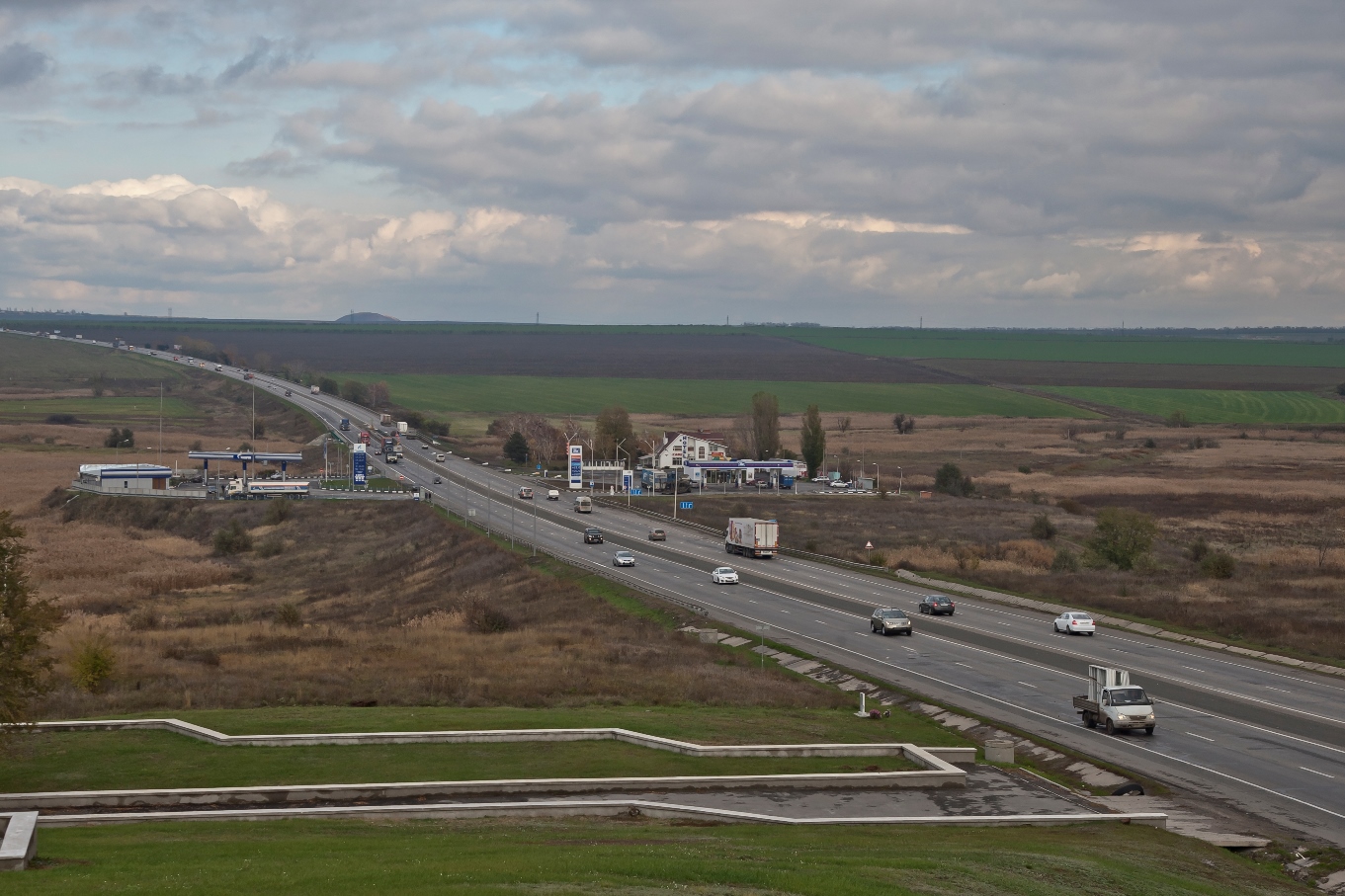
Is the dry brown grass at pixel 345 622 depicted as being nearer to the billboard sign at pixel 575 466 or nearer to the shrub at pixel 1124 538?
the billboard sign at pixel 575 466

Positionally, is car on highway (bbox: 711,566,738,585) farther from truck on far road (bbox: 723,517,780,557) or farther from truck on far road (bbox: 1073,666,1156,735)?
truck on far road (bbox: 1073,666,1156,735)

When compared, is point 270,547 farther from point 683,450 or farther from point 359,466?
point 683,450

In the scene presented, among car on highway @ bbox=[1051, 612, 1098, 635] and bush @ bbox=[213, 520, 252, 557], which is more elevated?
car on highway @ bbox=[1051, 612, 1098, 635]

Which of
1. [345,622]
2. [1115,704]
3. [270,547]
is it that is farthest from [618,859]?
[270,547]

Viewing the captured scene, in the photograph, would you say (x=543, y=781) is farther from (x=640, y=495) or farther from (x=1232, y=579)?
(x=640, y=495)

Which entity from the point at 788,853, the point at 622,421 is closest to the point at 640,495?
the point at 622,421

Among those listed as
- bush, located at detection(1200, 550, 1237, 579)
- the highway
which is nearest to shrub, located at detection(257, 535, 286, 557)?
the highway
